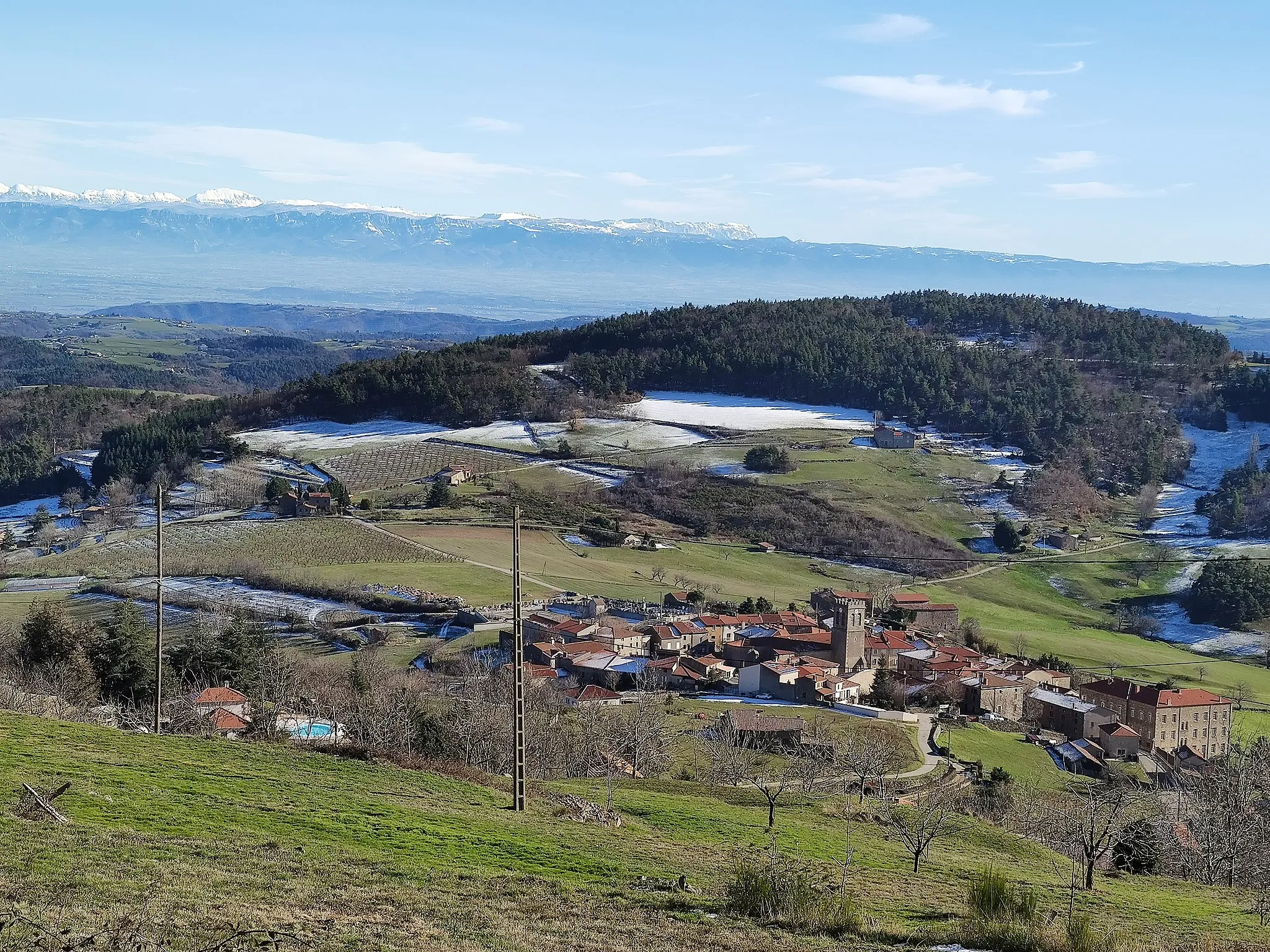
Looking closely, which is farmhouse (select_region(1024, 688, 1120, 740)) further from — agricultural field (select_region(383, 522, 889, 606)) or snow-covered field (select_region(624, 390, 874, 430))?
snow-covered field (select_region(624, 390, 874, 430))

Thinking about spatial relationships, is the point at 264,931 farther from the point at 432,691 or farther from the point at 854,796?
→ the point at 432,691

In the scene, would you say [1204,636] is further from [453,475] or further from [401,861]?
[401,861]

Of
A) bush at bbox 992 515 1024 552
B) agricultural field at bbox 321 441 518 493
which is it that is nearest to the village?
bush at bbox 992 515 1024 552

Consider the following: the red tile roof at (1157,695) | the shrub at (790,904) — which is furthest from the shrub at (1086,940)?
the red tile roof at (1157,695)

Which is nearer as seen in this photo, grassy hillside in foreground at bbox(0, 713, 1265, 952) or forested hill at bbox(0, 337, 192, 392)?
grassy hillside in foreground at bbox(0, 713, 1265, 952)

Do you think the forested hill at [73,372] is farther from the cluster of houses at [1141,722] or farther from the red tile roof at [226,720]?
the red tile roof at [226,720]

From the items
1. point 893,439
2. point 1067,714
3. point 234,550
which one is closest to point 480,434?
point 893,439
